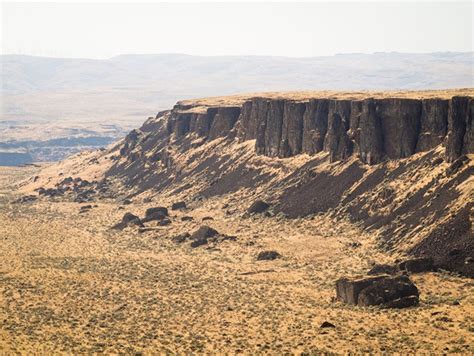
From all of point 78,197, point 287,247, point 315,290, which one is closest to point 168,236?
point 287,247

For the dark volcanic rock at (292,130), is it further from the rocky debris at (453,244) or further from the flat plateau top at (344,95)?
the rocky debris at (453,244)

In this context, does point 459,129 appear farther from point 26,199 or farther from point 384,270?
point 26,199

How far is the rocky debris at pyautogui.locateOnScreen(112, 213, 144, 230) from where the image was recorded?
85.8 m

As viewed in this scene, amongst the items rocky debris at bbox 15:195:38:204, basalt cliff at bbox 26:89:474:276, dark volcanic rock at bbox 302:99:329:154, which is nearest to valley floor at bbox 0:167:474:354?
basalt cliff at bbox 26:89:474:276

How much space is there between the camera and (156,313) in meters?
48.2

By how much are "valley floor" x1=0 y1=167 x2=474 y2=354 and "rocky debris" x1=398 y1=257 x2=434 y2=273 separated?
1.12 metres

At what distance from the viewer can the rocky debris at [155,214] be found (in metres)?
88.2

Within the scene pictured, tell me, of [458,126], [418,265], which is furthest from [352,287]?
[458,126]

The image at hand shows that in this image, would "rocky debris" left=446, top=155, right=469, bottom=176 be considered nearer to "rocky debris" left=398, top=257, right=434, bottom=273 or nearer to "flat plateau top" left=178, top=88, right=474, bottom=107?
"flat plateau top" left=178, top=88, right=474, bottom=107

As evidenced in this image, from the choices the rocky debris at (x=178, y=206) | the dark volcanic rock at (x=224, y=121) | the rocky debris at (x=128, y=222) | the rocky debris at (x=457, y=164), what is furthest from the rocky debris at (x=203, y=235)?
the dark volcanic rock at (x=224, y=121)

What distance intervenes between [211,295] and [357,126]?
34.4m

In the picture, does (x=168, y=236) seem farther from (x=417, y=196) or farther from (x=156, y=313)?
(x=156, y=313)

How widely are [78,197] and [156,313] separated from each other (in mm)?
66053

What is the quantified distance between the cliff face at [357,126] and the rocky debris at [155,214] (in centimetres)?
1558
